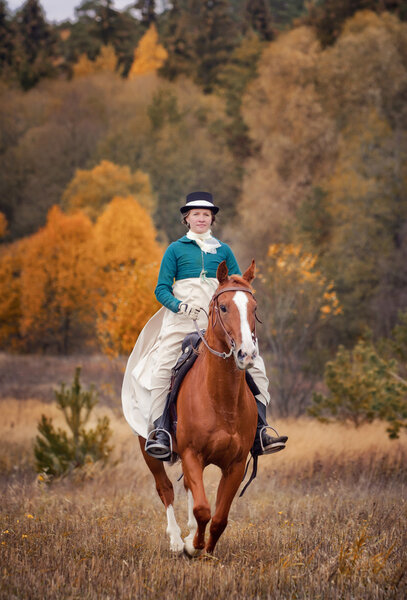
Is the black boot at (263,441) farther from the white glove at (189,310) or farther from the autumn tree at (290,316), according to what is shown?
the autumn tree at (290,316)

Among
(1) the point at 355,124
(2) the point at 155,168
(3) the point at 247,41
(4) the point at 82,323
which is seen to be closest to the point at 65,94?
(2) the point at 155,168

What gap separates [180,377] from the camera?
5809 mm

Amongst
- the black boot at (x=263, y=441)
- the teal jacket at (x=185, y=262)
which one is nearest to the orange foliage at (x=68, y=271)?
the teal jacket at (x=185, y=262)

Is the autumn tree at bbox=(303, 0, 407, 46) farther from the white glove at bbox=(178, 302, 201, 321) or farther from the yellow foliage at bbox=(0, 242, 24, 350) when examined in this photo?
the white glove at bbox=(178, 302, 201, 321)

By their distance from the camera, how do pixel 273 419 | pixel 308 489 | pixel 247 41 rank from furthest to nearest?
1. pixel 247 41
2. pixel 273 419
3. pixel 308 489

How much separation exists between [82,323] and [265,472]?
29.9 meters

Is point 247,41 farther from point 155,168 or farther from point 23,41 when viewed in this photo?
point 23,41

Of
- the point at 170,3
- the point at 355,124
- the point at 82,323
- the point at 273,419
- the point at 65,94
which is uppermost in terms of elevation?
the point at 170,3

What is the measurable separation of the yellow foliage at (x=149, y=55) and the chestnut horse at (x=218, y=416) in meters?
54.5

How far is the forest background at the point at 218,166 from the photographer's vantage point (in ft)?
57.1

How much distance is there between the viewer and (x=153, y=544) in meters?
5.92

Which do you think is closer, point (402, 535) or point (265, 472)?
point (402, 535)

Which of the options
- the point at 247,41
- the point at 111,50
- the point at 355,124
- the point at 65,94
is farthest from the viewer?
the point at 111,50

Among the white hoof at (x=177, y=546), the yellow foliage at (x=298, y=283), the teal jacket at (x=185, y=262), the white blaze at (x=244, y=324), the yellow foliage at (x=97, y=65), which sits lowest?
the white hoof at (x=177, y=546)
